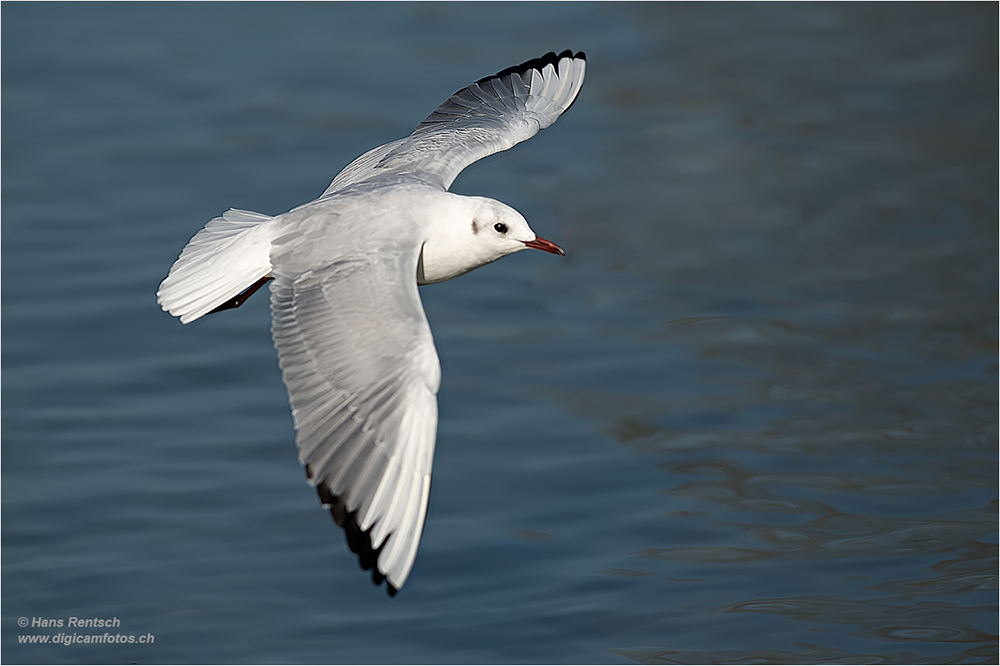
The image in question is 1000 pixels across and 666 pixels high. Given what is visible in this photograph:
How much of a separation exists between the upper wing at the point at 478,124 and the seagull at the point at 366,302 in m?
0.02

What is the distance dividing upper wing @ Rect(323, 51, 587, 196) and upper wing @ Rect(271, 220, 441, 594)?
110 centimetres

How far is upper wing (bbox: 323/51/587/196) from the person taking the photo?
7094 mm

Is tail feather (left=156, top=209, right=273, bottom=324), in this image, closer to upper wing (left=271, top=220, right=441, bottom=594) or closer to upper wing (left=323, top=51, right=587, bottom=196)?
upper wing (left=271, top=220, right=441, bottom=594)

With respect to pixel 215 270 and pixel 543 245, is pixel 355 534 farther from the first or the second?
pixel 543 245

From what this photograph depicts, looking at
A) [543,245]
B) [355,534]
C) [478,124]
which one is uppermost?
[478,124]

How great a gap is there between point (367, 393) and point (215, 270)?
46.0 inches

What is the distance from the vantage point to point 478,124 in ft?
25.3

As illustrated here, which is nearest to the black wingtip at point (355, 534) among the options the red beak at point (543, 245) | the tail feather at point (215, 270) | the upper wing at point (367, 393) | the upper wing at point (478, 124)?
the upper wing at point (367, 393)

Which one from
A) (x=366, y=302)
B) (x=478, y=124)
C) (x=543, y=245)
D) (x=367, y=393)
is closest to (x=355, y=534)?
(x=367, y=393)

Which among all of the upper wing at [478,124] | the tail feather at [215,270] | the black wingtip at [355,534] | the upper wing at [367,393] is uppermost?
the upper wing at [478,124]

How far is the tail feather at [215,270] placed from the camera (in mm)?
6211

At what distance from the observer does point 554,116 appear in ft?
26.3

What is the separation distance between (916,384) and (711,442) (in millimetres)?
1660

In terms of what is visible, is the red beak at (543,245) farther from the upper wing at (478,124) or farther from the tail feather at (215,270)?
the tail feather at (215,270)
